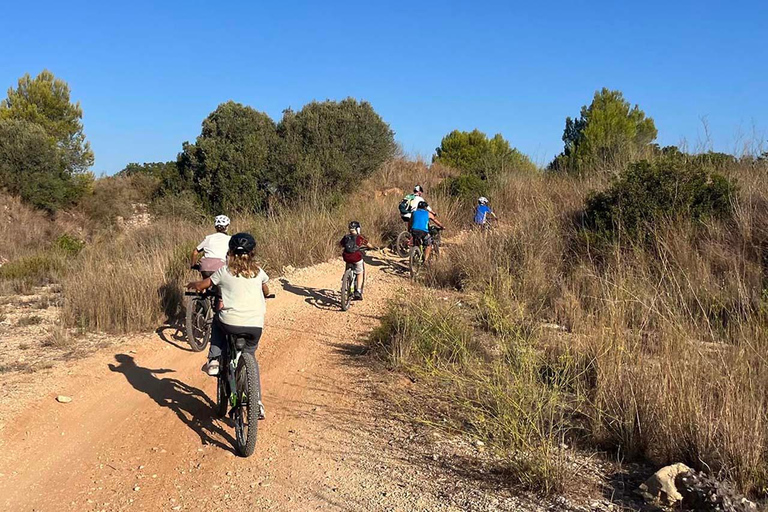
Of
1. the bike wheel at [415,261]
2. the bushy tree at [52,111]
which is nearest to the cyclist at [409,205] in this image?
the bike wheel at [415,261]

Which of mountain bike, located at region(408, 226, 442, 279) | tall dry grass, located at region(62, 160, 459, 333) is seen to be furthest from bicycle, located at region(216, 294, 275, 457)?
mountain bike, located at region(408, 226, 442, 279)

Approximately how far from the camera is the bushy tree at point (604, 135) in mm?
15369

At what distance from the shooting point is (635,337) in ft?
15.5

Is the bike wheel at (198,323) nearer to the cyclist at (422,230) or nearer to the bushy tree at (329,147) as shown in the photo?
the cyclist at (422,230)

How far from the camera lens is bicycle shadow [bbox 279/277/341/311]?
408 inches

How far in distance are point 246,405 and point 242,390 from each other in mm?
141

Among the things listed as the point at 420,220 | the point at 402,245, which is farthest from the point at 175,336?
the point at 402,245

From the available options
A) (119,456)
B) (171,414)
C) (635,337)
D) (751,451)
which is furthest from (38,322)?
(751,451)

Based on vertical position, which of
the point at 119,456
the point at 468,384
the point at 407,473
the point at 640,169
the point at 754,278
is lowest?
the point at 119,456

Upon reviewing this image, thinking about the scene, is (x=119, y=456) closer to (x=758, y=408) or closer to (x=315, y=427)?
(x=315, y=427)

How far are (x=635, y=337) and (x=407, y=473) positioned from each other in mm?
2218

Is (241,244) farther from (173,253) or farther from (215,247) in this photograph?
(173,253)

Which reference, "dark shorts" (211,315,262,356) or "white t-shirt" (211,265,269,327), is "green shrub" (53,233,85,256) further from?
"white t-shirt" (211,265,269,327)

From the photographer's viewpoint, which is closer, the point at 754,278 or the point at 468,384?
the point at 468,384
